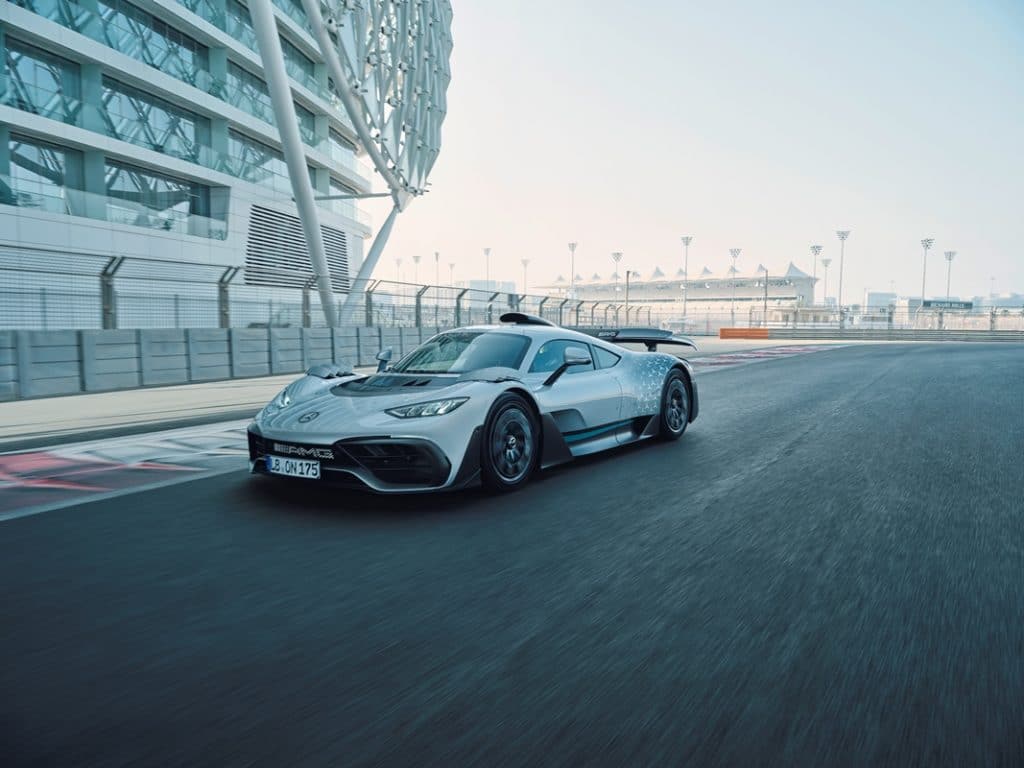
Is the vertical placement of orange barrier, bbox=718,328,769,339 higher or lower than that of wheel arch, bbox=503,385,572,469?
lower

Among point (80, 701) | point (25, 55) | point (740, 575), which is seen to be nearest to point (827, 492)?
point (740, 575)

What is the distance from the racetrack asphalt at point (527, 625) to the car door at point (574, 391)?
62 centimetres

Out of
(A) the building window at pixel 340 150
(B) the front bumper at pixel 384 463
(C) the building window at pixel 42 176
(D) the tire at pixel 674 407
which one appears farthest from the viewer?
(A) the building window at pixel 340 150

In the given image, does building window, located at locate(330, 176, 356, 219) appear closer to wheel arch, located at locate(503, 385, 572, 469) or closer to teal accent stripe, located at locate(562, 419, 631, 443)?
teal accent stripe, located at locate(562, 419, 631, 443)

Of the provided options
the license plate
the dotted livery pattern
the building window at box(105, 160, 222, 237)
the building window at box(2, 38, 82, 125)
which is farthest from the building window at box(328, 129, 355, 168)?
the license plate

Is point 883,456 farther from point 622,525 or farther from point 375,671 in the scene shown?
A: point 375,671

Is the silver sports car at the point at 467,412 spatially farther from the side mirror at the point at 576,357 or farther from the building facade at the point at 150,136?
the building facade at the point at 150,136

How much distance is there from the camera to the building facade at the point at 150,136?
22.6 metres

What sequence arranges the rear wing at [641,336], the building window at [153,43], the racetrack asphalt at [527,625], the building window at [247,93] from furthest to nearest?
1. the building window at [247,93]
2. the building window at [153,43]
3. the rear wing at [641,336]
4. the racetrack asphalt at [527,625]

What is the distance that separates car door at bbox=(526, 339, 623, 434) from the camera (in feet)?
19.4

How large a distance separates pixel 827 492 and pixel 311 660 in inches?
150

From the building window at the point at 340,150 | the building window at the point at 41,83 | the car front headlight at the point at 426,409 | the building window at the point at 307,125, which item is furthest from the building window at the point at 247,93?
the car front headlight at the point at 426,409

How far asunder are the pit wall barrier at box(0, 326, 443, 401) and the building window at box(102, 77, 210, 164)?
14.5 meters

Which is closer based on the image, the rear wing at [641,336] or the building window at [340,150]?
A: the rear wing at [641,336]
